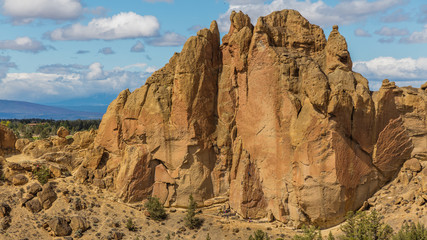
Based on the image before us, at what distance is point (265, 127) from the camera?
4275 centimetres

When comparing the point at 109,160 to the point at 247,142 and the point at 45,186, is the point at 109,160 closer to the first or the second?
the point at 45,186

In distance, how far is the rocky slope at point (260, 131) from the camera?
39.8 m

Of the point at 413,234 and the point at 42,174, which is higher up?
the point at 42,174

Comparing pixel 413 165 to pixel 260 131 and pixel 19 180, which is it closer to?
pixel 260 131

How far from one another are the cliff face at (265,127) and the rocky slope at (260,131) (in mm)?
109

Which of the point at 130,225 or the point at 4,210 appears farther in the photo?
the point at 130,225

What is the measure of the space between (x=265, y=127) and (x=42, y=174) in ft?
81.7

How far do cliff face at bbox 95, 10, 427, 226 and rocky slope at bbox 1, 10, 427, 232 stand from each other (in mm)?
109

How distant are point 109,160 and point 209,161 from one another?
11680 mm

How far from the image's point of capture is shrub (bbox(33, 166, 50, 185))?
45406mm

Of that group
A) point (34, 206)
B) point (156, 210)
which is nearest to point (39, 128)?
point (34, 206)

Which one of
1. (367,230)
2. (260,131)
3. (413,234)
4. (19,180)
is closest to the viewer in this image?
(413,234)

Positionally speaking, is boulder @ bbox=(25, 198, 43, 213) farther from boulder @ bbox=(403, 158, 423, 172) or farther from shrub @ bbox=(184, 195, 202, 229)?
boulder @ bbox=(403, 158, 423, 172)

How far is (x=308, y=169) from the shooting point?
39656mm
